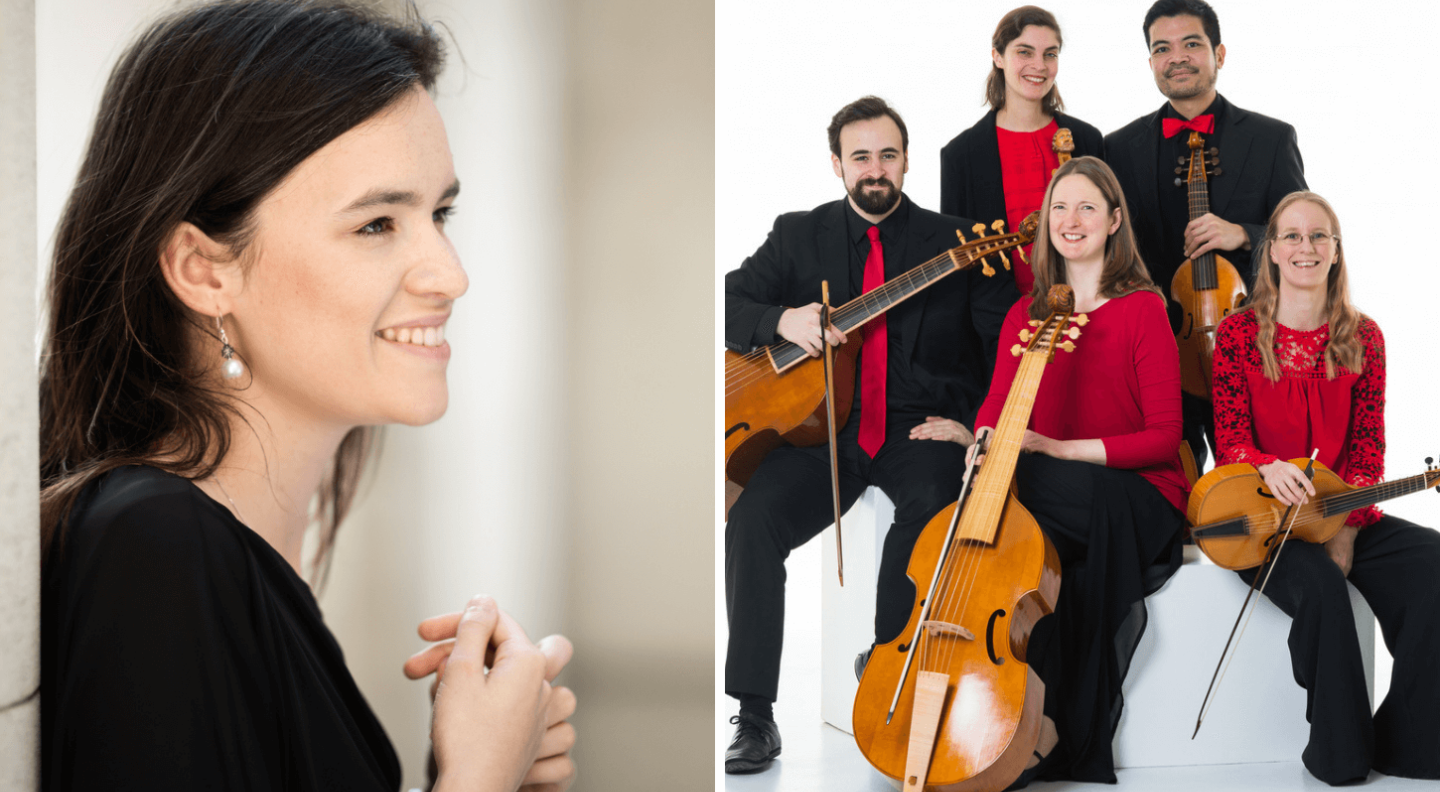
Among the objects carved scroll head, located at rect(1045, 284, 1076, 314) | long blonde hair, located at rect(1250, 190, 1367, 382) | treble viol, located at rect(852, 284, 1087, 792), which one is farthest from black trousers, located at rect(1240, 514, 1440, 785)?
carved scroll head, located at rect(1045, 284, 1076, 314)

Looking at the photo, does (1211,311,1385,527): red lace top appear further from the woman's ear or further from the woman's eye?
the woman's ear

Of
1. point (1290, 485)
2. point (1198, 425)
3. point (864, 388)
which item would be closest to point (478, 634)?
point (864, 388)

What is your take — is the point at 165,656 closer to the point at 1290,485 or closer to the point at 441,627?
the point at 441,627

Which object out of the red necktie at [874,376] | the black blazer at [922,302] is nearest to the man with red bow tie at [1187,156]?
the black blazer at [922,302]

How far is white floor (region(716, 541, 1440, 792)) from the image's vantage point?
213cm

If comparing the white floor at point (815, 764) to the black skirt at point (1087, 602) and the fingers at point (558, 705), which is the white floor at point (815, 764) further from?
the fingers at point (558, 705)

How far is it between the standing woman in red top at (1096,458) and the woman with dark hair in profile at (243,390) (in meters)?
1.61

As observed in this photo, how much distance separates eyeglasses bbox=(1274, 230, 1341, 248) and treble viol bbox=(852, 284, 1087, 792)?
1.95 ft

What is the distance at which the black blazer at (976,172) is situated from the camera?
2.24 metres

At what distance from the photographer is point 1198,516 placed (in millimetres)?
2219

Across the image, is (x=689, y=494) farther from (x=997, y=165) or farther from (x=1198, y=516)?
(x=1198, y=516)

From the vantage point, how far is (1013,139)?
2.23 meters

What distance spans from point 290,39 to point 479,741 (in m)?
0.53

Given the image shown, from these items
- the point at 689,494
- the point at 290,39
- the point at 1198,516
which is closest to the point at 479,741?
the point at 290,39
